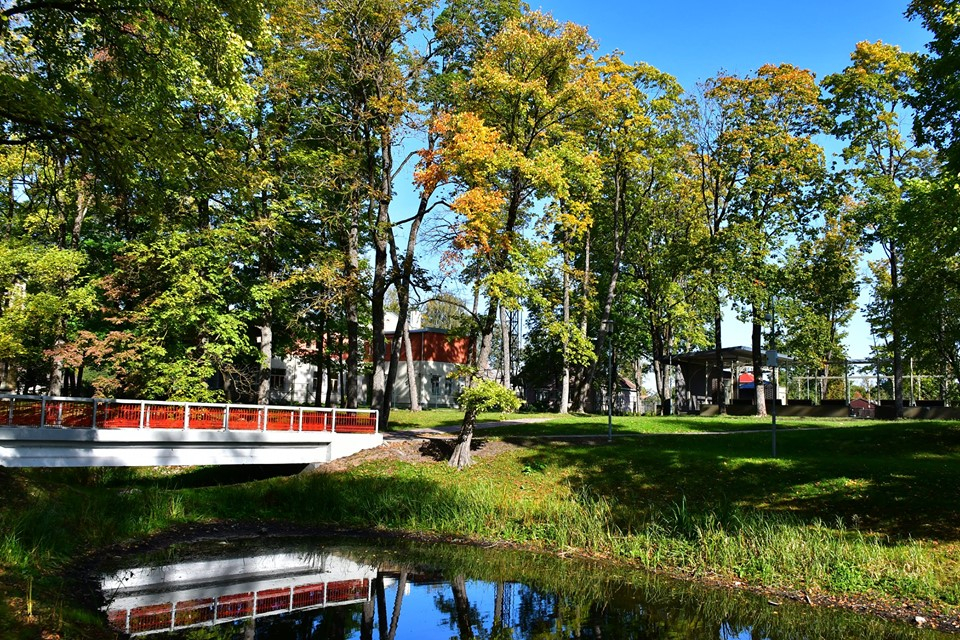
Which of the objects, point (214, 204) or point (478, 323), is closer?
point (478, 323)

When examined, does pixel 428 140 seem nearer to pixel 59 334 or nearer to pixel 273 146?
pixel 273 146

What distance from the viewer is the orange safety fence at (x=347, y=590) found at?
11.6 metres

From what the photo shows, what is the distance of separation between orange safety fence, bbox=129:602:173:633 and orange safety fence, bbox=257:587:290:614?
53.5 inches

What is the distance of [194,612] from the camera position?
10.3 m

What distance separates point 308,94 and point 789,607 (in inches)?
921

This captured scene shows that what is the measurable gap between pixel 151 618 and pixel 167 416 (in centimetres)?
1002

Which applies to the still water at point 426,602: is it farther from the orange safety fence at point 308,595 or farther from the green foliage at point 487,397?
the green foliage at point 487,397

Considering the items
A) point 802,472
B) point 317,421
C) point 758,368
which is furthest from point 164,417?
point 758,368

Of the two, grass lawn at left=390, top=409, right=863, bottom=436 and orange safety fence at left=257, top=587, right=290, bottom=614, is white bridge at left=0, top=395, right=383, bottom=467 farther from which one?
orange safety fence at left=257, top=587, right=290, bottom=614

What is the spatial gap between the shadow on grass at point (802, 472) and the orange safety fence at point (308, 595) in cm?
741

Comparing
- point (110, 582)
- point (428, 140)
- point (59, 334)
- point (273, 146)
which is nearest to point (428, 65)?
point (428, 140)

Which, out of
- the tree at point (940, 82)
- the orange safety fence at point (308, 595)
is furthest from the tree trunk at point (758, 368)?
the orange safety fence at point (308, 595)

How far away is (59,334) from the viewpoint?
26.3 meters

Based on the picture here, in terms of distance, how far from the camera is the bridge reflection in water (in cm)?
1006
